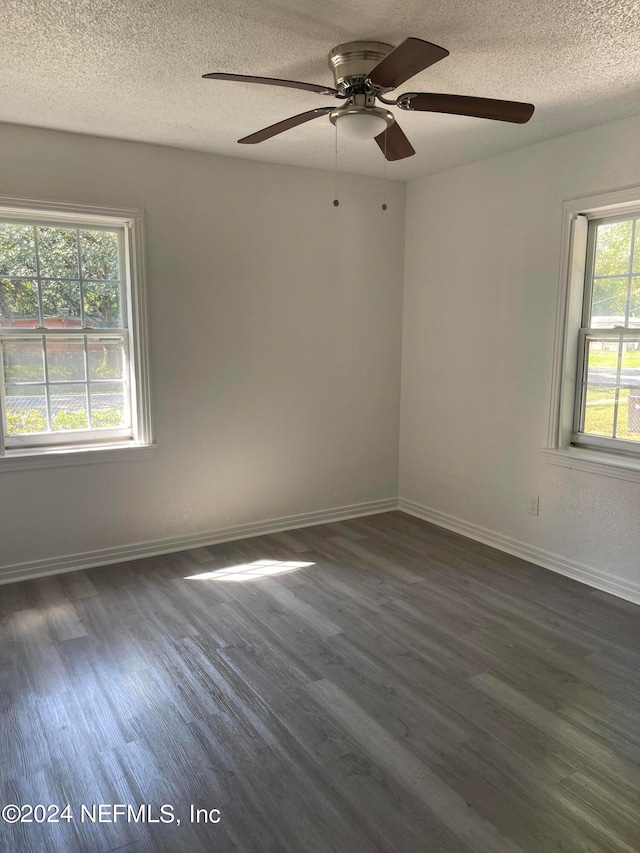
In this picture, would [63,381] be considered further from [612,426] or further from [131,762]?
[612,426]

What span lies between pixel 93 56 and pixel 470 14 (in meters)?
1.52

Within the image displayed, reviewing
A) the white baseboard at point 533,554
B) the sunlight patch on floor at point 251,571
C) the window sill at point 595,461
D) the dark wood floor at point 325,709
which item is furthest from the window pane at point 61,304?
the window sill at point 595,461

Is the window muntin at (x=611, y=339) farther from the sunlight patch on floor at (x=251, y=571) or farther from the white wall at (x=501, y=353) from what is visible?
the sunlight patch on floor at (x=251, y=571)

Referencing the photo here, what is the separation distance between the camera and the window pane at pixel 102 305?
12.6ft

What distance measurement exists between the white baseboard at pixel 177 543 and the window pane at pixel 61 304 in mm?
1452

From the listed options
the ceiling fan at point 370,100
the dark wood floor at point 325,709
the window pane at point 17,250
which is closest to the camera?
the dark wood floor at point 325,709

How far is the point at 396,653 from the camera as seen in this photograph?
114 inches

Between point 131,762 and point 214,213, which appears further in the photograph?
point 214,213

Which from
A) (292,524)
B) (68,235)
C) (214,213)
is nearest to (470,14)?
(214,213)

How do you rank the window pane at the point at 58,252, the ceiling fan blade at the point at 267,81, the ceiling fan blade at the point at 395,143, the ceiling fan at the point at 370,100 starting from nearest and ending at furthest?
the ceiling fan blade at the point at 267,81, the ceiling fan at the point at 370,100, the ceiling fan blade at the point at 395,143, the window pane at the point at 58,252

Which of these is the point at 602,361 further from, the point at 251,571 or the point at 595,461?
the point at 251,571

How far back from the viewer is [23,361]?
145 inches

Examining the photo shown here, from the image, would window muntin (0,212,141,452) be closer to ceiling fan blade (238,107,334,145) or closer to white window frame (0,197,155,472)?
white window frame (0,197,155,472)

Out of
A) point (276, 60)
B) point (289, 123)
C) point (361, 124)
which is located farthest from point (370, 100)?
point (276, 60)
